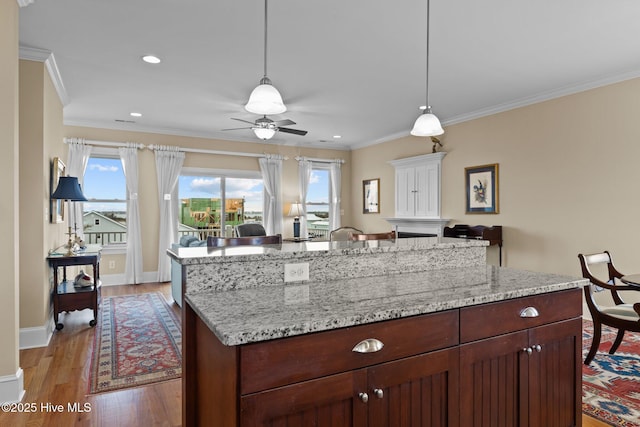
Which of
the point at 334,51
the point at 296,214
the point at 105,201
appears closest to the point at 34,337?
the point at 105,201

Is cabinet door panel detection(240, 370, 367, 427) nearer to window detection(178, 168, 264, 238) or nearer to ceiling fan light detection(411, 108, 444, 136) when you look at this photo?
ceiling fan light detection(411, 108, 444, 136)

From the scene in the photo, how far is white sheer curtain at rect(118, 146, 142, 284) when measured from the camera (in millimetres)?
6203

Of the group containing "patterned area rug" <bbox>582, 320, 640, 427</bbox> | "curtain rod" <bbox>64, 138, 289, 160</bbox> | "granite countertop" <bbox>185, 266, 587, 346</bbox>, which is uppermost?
"curtain rod" <bbox>64, 138, 289, 160</bbox>

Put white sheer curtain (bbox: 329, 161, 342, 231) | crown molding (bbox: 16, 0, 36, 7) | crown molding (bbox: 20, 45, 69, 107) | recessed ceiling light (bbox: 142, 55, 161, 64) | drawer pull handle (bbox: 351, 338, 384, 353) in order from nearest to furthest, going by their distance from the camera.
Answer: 1. drawer pull handle (bbox: 351, 338, 384, 353)
2. crown molding (bbox: 16, 0, 36, 7)
3. crown molding (bbox: 20, 45, 69, 107)
4. recessed ceiling light (bbox: 142, 55, 161, 64)
5. white sheer curtain (bbox: 329, 161, 342, 231)

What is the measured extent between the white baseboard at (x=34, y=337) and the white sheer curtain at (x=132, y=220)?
280 cm

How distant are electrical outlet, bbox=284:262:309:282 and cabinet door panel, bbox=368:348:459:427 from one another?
604mm

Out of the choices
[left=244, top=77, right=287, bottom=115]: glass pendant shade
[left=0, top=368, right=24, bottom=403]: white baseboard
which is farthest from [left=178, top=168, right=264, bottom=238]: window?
[left=244, top=77, right=287, bottom=115]: glass pendant shade

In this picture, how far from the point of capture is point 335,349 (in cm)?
117

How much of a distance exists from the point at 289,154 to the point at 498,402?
6.68 m

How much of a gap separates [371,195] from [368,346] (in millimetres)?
6721

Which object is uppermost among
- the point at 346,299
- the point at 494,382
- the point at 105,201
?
the point at 105,201

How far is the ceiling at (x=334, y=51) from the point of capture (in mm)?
2746

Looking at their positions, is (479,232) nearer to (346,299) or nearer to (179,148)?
A: (346,299)

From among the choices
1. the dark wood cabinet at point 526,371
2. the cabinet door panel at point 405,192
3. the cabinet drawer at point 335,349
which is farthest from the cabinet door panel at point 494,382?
the cabinet door panel at point 405,192
